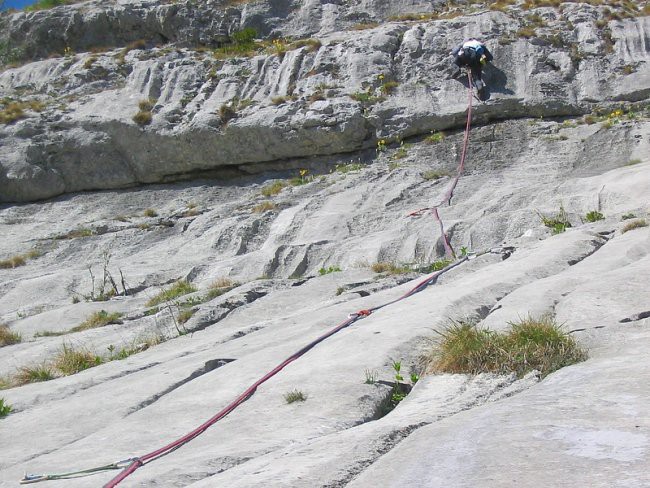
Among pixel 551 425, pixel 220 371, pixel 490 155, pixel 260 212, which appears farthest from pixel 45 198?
pixel 551 425

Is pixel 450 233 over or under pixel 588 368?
under

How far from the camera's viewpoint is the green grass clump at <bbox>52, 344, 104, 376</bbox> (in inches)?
408

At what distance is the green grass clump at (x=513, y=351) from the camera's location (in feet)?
19.0

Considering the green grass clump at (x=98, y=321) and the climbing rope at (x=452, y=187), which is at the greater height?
the climbing rope at (x=452, y=187)

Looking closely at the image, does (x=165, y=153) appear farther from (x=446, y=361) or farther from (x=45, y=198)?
(x=446, y=361)

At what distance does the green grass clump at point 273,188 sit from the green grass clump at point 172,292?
20.4 feet

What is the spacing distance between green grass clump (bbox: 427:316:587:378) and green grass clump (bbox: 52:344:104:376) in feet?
19.5

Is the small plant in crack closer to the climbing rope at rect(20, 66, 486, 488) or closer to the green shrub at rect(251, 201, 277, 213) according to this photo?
the climbing rope at rect(20, 66, 486, 488)

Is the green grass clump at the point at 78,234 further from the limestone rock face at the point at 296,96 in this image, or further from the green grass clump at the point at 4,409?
the green grass clump at the point at 4,409

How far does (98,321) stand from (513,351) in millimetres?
9261

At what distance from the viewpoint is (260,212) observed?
1956 centimetres

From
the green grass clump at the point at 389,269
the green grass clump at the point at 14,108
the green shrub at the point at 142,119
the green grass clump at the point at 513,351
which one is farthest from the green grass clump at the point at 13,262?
the green grass clump at the point at 513,351

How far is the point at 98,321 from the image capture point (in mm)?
13367

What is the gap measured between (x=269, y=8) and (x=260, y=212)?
13.2 meters
